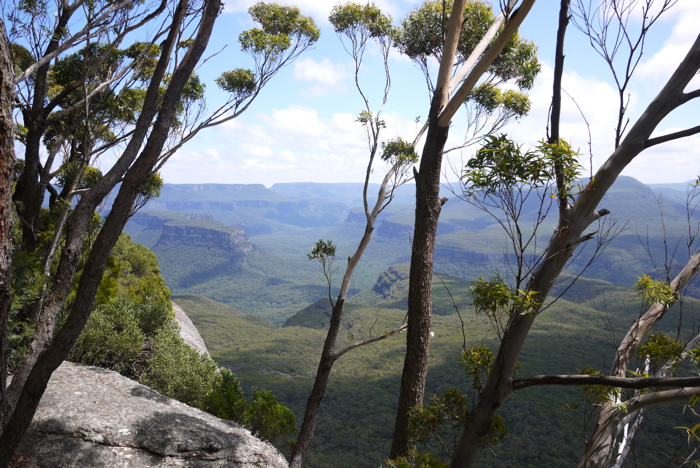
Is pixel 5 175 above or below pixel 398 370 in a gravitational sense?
above

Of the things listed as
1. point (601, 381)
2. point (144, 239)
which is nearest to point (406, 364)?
point (601, 381)

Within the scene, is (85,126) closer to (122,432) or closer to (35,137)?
(35,137)

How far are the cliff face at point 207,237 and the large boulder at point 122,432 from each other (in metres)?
157

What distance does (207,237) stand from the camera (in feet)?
527

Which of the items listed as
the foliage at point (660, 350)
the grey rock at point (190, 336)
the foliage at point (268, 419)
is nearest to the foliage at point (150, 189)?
the foliage at point (268, 419)

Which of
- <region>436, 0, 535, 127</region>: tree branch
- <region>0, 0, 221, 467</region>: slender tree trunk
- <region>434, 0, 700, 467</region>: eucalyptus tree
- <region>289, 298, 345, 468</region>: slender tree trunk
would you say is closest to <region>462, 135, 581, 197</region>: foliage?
<region>434, 0, 700, 467</region>: eucalyptus tree

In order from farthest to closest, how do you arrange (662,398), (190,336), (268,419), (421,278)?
(190,336) < (268,419) < (421,278) < (662,398)

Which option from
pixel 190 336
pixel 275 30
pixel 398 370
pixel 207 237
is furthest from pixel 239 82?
pixel 207 237

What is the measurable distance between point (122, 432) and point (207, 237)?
543 feet

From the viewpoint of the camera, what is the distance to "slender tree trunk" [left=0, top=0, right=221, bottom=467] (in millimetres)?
2977

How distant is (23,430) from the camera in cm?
295

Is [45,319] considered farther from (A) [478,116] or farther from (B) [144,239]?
(B) [144,239]

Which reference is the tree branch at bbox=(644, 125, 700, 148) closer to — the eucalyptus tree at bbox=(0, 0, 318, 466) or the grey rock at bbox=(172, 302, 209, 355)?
the eucalyptus tree at bbox=(0, 0, 318, 466)

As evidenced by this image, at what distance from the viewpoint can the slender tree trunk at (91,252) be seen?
298cm
